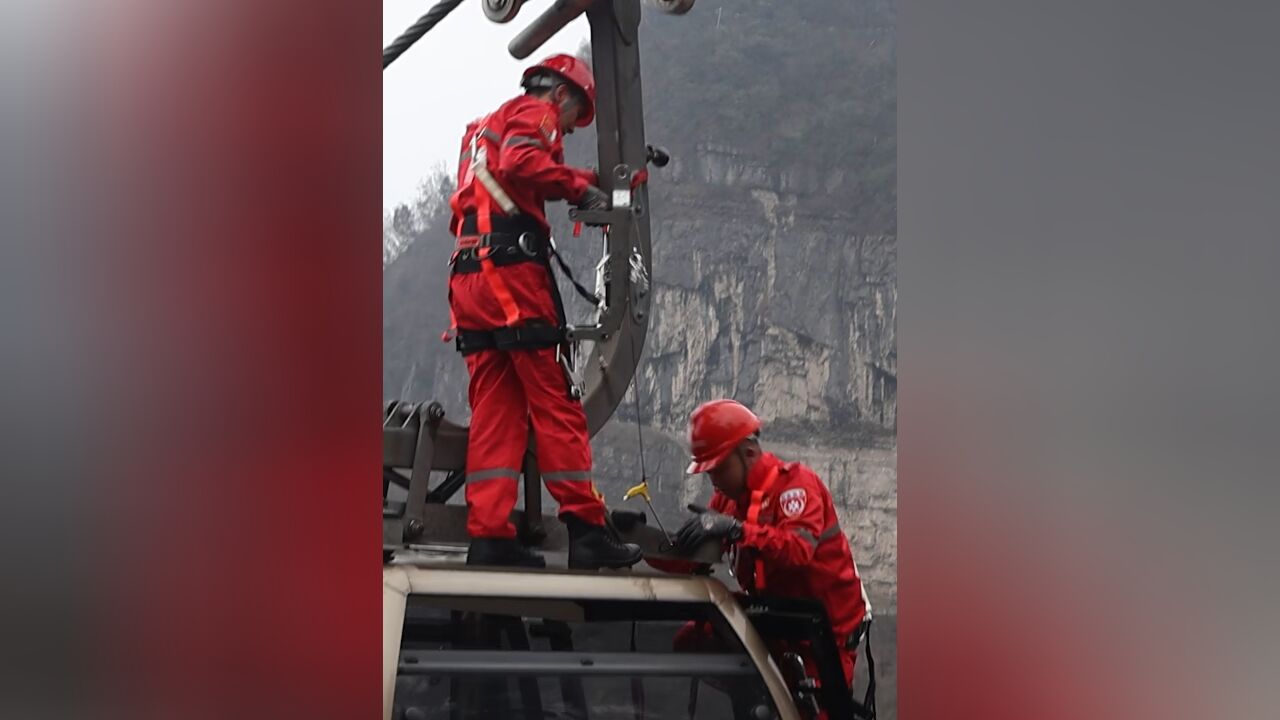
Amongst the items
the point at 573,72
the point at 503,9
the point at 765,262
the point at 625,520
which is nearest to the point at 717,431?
the point at 625,520

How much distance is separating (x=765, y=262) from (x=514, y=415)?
2680 cm

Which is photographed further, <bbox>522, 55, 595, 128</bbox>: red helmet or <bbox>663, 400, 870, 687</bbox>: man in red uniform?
<bbox>522, 55, 595, 128</bbox>: red helmet

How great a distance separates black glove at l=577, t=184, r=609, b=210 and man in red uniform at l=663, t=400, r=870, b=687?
0.56 meters

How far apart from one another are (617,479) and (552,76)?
21.1 m

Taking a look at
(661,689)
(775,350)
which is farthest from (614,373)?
(775,350)

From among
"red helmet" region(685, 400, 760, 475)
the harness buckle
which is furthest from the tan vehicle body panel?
the harness buckle

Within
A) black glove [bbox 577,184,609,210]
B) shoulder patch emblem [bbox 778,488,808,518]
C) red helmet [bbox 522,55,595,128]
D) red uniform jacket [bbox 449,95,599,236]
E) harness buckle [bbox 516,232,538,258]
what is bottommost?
shoulder patch emblem [bbox 778,488,808,518]

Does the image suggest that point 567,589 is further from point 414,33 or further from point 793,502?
point 414,33

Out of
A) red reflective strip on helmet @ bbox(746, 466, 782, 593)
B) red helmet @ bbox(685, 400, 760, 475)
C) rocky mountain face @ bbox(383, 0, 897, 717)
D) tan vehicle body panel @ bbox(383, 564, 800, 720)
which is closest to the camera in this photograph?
tan vehicle body panel @ bbox(383, 564, 800, 720)

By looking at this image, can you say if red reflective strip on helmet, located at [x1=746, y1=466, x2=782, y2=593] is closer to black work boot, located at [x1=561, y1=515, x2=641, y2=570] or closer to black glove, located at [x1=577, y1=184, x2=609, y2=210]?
black work boot, located at [x1=561, y1=515, x2=641, y2=570]

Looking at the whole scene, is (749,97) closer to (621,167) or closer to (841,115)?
(841,115)

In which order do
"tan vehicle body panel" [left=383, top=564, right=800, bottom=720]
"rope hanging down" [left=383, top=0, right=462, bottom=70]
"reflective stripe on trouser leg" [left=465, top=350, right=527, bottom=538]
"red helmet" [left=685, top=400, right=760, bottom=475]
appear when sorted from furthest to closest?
"rope hanging down" [left=383, top=0, right=462, bottom=70] < "red helmet" [left=685, top=400, right=760, bottom=475] < "reflective stripe on trouser leg" [left=465, top=350, right=527, bottom=538] < "tan vehicle body panel" [left=383, top=564, right=800, bottom=720]

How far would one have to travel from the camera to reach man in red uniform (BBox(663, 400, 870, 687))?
321cm

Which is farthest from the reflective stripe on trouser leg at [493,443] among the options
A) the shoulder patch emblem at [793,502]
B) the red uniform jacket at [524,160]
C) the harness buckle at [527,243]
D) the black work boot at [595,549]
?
the shoulder patch emblem at [793,502]
